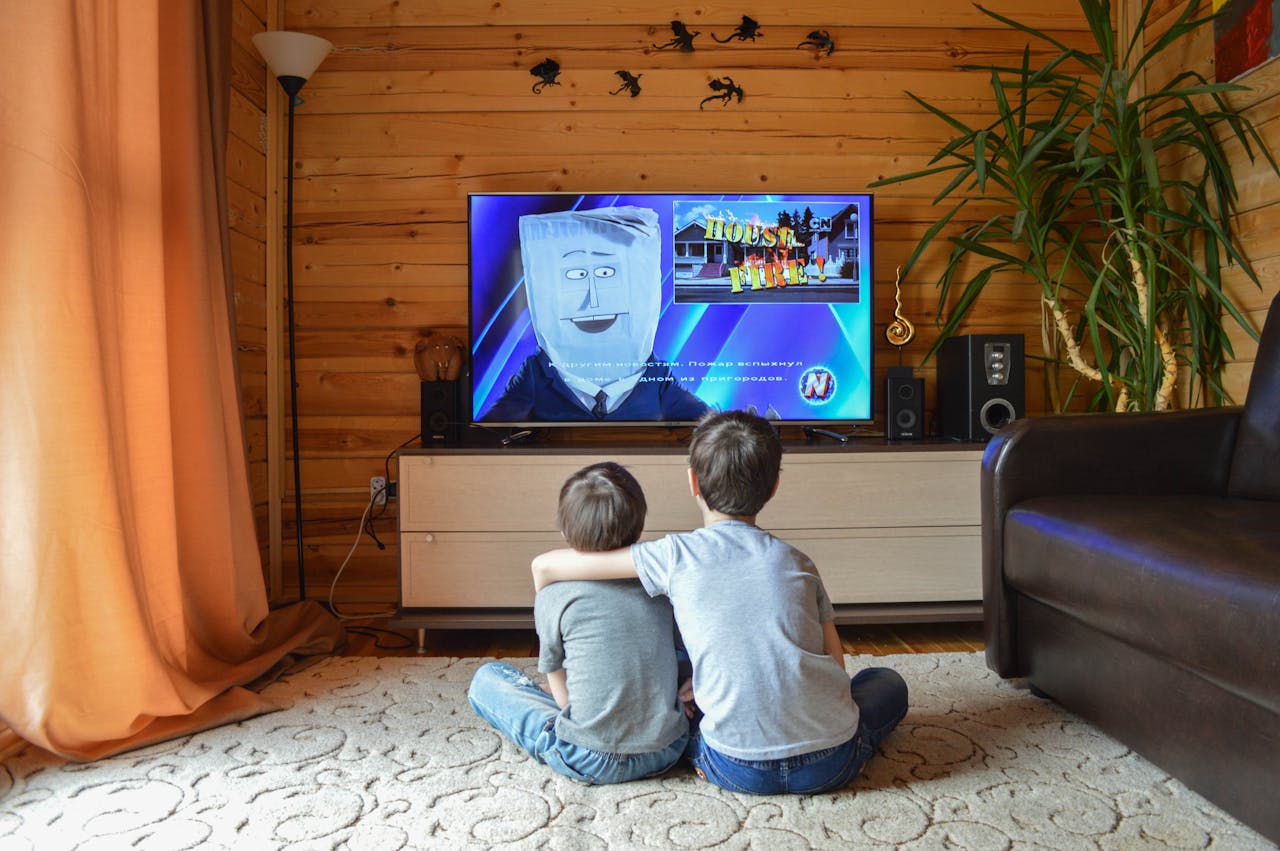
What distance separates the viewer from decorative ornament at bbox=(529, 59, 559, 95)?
10.1ft

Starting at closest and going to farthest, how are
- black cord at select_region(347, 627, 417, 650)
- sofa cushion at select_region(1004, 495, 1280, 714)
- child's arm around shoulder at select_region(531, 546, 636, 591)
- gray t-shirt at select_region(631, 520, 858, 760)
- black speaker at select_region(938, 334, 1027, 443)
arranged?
sofa cushion at select_region(1004, 495, 1280, 714), gray t-shirt at select_region(631, 520, 858, 760), child's arm around shoulder at select_region(531, 546, 636, 591), black cord at select_region(347, 627, 417, 650), black speaker at select_region(938, 334, 1027, 443)

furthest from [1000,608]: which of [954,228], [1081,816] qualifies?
[954,228]

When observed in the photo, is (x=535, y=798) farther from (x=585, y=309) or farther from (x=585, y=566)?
(x=585, y=309)

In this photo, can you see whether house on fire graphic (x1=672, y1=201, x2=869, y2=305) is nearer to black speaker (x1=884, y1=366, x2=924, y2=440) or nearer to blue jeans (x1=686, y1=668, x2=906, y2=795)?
black speaker (x1=884, y1=366, x2=924, y2=440)

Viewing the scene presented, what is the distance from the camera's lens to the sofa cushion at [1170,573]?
130 centimetres

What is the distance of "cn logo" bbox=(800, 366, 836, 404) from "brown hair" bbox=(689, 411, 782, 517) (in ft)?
4.67

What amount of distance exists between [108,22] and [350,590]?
1889mm

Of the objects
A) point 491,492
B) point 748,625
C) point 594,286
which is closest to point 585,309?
point 594,286

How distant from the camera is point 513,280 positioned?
9.48 ft

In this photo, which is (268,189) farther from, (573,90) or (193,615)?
(193,615)

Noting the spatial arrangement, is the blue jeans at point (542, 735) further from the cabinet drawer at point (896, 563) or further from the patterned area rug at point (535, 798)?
the cabinet drawer at point (896, 563)

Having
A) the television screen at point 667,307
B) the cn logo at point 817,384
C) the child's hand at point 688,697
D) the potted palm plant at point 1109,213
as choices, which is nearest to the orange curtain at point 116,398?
the television screen at point 667,307

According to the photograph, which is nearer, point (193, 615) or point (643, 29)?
point (193, 615)

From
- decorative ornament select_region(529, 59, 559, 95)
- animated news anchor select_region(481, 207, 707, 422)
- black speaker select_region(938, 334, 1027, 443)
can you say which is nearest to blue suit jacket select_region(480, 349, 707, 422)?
animated news anchor select_region(481, 207, 707, 422)
